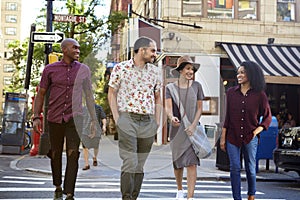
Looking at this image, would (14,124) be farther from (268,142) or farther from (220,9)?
(220,9)

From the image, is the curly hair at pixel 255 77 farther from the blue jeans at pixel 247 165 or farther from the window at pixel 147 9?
the window at pixel 147 9

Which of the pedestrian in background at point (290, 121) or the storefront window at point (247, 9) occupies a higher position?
the storefront window at point (247, 9)

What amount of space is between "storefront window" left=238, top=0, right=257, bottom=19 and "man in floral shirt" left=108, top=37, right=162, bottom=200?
641 inches

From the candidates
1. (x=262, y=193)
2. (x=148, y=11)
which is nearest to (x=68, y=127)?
(x=262, y=193)

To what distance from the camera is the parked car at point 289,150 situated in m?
8.76

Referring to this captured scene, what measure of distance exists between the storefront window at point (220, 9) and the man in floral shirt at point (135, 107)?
1581 centimetres

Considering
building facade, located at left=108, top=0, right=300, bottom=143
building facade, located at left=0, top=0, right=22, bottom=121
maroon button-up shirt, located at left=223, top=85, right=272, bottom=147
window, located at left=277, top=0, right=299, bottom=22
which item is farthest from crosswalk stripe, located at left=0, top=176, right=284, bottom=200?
building facade, located at left=0, top=0, right=22, bottom=121

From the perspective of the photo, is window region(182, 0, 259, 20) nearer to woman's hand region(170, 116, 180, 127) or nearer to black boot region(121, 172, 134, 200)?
black boot region(121, 172, 134, 200)

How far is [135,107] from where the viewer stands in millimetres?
4840

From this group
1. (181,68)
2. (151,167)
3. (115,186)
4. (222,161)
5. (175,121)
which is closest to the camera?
(175,121)

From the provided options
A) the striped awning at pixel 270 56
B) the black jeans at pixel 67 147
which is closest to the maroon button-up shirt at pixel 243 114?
the black jeans at pixel 67 147

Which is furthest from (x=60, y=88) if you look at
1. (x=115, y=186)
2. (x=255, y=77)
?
(x=115, y=186)

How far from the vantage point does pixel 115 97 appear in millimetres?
4844

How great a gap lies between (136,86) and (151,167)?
0.81m
